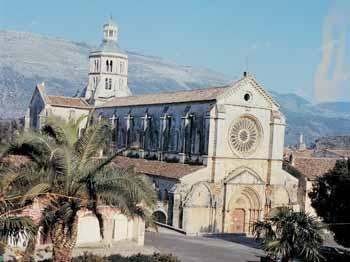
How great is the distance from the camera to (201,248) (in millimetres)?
34969

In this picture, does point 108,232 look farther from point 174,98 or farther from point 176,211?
point 174,98

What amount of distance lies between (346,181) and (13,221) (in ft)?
80.5

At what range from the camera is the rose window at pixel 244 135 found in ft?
155

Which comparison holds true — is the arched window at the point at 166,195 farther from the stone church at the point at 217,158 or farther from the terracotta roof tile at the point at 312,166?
the terracotta roof tile at the point at 312,166

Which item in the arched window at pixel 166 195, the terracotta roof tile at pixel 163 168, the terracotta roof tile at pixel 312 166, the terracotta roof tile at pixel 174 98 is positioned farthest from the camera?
the terracotta roof tile at pixel 312 166

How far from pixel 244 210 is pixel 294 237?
82.4 feet

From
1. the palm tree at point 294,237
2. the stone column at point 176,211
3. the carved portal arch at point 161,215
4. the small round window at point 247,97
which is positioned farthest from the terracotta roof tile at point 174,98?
the palm tree at point 294,237

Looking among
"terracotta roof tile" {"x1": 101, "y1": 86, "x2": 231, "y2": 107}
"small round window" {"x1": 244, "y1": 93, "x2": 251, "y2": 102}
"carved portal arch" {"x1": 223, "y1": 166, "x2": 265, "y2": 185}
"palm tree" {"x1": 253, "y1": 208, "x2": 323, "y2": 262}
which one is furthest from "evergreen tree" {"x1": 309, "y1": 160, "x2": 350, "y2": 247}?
"terracotta roof tile" {"x1": 101, "y1": 86, "x2": 231, "y2": 107}

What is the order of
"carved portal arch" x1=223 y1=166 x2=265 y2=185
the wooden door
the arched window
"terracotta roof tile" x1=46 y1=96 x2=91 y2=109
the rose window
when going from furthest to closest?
"terracotta roof tile" x1=46 y1=96 x2=91 y2=109 → the rose window → the wooden door → "carved portal arch" x1=223 y1=166 x2=265 y2=185 → the arched window

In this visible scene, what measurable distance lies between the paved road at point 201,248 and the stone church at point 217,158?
435 cm

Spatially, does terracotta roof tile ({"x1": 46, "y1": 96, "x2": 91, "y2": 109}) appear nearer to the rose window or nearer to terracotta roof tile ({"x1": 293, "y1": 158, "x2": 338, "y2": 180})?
the rose window

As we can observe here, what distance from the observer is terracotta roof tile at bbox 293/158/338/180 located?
55.0m

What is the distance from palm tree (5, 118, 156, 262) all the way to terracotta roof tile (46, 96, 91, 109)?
152 ft

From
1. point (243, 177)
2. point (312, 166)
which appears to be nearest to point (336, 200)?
point (243, 177)
